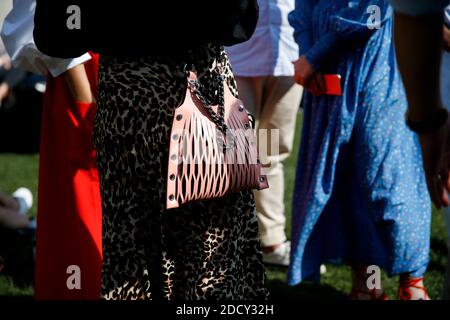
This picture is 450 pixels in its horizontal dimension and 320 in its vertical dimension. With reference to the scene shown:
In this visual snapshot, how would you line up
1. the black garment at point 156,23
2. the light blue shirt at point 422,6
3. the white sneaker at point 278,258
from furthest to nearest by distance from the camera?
the white sneaker at point 278,258, the black garment at point 156,23, the light blue shirt at point 422,6

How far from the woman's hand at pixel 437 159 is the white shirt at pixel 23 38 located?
154 cm

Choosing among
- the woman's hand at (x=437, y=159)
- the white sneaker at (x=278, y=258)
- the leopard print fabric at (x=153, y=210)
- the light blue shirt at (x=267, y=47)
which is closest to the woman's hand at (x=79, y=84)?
the leopard print fabric at (x=153, y=210)

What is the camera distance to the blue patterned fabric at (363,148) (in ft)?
11.8

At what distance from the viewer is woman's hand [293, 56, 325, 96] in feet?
11.9

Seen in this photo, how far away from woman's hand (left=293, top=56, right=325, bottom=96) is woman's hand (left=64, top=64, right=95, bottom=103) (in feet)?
3.39

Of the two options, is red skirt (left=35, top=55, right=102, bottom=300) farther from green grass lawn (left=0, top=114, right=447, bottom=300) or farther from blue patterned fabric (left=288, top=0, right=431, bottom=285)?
blue patterned fabric (left=288, top=0, right=431, bottom=285)

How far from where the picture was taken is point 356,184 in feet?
12.1

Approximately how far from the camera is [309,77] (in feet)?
12.0

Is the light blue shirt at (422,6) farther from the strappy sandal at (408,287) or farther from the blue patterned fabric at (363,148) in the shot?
the strappy sandal at (408,287)

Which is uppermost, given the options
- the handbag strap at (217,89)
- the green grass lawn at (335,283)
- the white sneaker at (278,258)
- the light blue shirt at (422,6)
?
the light blue shirt at (422,6)

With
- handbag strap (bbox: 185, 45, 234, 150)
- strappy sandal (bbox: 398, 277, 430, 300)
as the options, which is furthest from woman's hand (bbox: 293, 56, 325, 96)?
handbag strap (bbox: 185, 45, 234, 150)

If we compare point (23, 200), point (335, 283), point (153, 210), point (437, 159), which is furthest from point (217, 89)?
point (23, 200)

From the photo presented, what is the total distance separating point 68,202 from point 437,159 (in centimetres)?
176

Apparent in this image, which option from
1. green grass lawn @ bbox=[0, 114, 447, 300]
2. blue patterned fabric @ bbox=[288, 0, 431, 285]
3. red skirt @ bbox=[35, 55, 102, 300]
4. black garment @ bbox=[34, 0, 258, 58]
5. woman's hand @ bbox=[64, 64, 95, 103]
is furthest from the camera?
green grass lawn @ bbox=[0, 114, 447, 300]
